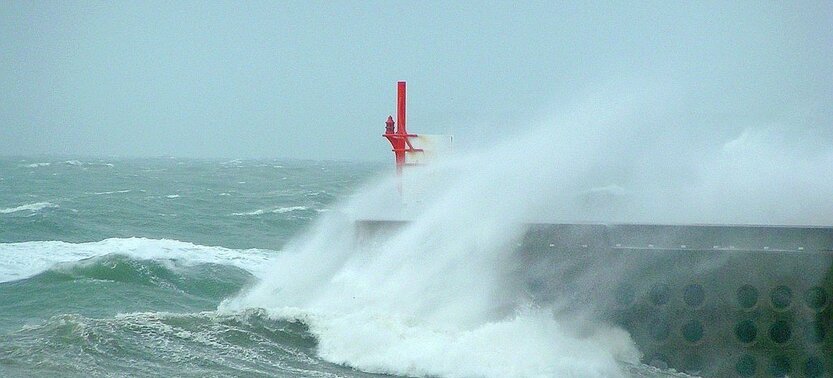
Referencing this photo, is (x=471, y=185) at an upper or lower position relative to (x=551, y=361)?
upper

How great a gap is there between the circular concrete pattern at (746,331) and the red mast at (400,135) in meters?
5.12

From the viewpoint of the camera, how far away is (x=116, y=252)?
17875 mm

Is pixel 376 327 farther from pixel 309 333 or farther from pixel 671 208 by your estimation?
pixel 671 208

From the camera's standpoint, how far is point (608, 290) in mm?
9867

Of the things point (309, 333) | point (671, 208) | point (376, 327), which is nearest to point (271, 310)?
point (309, 333)

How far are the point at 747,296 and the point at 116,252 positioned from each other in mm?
12590

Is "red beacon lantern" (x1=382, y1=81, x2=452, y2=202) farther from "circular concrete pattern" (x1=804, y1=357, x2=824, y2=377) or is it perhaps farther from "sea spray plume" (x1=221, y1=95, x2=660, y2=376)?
"circular concrete pattern" (x1=804, y1=357, x2=824, y2=377)

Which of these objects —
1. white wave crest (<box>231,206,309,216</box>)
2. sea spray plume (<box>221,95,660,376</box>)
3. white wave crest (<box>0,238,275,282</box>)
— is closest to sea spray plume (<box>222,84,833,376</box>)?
sea spray plume (<box>221,95,660,376</box>)

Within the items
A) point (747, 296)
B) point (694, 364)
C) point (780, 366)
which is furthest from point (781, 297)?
point (694, 364)

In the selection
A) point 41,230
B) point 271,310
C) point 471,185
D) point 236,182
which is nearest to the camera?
point 271,310

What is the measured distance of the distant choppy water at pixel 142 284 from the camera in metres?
9.13

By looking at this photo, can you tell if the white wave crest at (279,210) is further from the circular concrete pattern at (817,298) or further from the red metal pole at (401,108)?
the circular concrete pattern at (817,298)

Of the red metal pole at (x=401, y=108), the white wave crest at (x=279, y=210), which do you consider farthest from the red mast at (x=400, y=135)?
the white wave crest at (x=279, y=210)

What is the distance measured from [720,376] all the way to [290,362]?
4.49m
